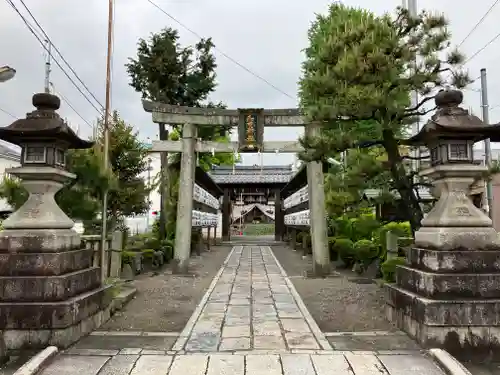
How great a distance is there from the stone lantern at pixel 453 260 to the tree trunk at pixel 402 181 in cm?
90

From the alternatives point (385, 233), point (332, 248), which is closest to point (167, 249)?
point (332, 248)

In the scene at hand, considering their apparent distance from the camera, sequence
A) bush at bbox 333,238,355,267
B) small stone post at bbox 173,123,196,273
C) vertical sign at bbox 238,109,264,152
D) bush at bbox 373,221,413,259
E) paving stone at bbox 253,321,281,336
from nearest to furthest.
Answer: paving stone at bbox 253,321,281,336, bush at bbox 373,221,413,259, vertical sign at bbox 238,109,264,152, small stone post at bbox 173,123,196,273, bush at bbox 333,238,355,267

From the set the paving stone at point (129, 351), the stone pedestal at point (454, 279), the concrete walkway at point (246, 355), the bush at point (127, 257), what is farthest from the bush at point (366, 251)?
the paving stone at point (129, 351)

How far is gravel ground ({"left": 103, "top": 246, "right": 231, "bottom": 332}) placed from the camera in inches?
257

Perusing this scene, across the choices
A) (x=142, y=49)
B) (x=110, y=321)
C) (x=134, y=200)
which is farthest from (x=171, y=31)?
(x=110, y=321)

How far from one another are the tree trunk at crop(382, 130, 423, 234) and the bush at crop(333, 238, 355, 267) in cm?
588

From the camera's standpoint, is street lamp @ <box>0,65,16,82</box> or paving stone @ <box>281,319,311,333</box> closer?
paving stone @ <box>281,319,311,333</box>

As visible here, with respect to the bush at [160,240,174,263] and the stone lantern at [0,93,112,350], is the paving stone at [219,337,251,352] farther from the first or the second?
the bush at [160,240,174,263]

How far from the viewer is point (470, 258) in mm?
5328

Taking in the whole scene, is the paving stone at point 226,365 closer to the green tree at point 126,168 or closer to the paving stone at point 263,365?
the paving stone at point 263,365

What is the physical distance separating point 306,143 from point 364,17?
2218 millimetres

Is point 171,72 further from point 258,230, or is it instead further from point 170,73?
point 258,230

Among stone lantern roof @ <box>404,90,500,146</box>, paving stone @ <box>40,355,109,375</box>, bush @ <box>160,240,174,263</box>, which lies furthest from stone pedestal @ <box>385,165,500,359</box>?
bush @ <box>160,240,174,263</box>

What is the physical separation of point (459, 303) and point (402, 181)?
8.26 feet
